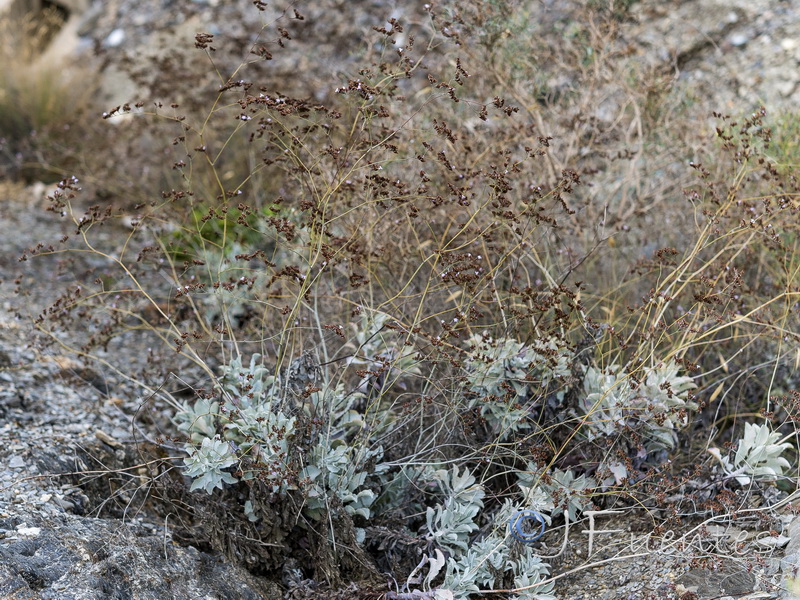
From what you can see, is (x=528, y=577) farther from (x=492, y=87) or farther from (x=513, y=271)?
(x=492, y=87)

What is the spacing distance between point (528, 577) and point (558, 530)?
0.93 ft

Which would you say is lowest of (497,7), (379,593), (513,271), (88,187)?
(88,187)

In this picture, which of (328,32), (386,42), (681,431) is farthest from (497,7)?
(328,32)

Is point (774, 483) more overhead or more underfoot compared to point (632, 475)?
more underfoot

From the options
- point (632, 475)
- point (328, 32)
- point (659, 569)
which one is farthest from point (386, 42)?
point (328, 32)

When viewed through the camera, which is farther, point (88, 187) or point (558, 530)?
point (88, 187)

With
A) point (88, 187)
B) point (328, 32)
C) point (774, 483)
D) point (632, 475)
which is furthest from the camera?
point (328, 32)

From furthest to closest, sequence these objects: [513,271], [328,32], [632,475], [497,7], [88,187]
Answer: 1. [328,32]
2. [88,187]
3. [497,7]
4. [513,271]
5. [632,475]

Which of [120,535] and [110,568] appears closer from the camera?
[110,568]

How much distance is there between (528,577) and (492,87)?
229 centimetres

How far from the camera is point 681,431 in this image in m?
2.92

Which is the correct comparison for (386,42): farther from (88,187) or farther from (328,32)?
(328,32)

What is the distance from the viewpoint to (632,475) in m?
2.53

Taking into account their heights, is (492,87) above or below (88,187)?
above
